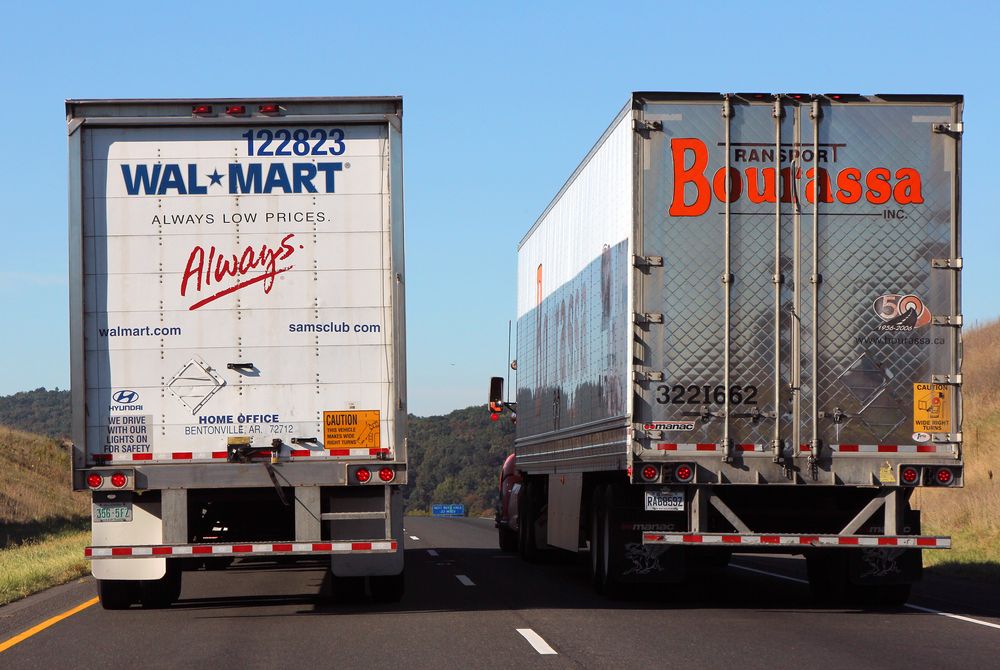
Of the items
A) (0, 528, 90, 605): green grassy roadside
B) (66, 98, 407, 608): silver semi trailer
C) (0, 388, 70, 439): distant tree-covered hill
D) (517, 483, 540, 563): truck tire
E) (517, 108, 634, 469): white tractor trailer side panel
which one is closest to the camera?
(66, 98, 407, 608): silver semi trailer

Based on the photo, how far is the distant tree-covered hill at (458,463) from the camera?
10344 cm

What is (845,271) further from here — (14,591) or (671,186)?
(14,591)

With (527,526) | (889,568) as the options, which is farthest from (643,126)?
(527,526)

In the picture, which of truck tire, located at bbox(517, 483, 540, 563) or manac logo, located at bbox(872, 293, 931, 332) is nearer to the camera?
manac logo, located at bbox(872, 293, 931, 332)

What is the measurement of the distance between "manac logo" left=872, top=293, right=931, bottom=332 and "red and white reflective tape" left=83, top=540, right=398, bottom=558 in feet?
16.6

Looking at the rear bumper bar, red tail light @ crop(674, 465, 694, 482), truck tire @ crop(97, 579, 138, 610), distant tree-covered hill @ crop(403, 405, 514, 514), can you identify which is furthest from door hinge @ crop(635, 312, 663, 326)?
distant tree-covered hill @ crop(403, 405, 514, 514)

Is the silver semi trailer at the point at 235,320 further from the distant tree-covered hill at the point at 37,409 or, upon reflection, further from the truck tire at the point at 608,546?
the distant tree-covered hill at the point at 37,409

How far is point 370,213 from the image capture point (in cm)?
1320

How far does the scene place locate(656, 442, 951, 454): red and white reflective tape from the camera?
527 inches

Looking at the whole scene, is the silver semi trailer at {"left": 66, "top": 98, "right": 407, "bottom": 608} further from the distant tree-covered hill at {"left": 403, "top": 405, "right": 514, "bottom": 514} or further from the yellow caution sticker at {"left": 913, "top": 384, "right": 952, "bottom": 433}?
the distant tree-covered hill at {"left": 403, "top": 405, "right": 514, "bottom": 514}

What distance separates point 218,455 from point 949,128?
751 cm

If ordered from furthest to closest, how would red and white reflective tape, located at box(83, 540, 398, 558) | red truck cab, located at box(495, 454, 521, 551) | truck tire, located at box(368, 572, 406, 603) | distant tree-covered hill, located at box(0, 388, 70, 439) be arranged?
1. distant tree-covered hill, located at box(0, 388, 70, 439)
2. red truck cab, located at box(495, 454, 521, 551)
3. truck tire, located at box(368, 572, 406, 603)
4. red and white reflective tape, located at box(83, 540, 398, 558)

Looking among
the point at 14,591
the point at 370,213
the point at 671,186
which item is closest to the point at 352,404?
the point at 370,213

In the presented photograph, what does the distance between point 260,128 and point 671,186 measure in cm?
390
